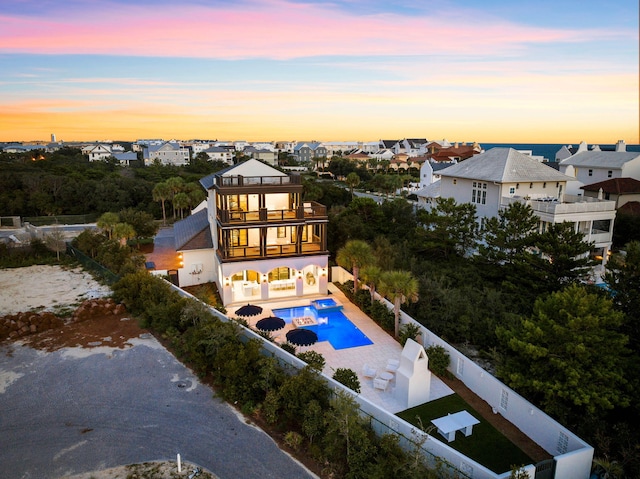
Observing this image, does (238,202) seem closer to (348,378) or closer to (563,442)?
(348,378)

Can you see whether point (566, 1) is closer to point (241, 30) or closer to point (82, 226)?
point (241, 30)

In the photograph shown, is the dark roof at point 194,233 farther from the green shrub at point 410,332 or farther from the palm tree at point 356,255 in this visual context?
the green shrub at point 410,332

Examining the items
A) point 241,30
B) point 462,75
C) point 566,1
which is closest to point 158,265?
point 241,30

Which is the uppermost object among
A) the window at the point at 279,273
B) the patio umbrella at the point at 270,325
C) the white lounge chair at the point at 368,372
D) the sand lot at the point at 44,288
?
the window at the point at 279,273

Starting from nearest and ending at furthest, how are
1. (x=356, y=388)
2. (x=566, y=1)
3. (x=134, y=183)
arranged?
(x=566, y=1) < (x=356, y=388) < (x=134, y=183)

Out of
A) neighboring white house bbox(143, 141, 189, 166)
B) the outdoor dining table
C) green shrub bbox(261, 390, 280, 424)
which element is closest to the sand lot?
green shrub bbox(261, 390, 280, 424)

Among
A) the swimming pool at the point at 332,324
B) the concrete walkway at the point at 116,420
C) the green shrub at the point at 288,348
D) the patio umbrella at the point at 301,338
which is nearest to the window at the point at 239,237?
the swimming pool at the point at 332,324

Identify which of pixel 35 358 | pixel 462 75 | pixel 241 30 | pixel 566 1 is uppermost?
pixel 241 30
